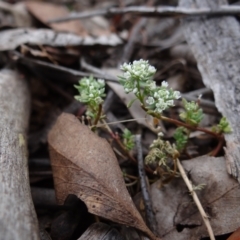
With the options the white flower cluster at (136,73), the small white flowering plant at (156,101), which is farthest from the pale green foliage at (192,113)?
the white flower cluster at (136,73)

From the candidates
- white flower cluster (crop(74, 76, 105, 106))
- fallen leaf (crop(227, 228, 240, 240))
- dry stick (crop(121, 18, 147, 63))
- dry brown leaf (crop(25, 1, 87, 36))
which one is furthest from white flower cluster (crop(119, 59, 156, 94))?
dry brown leaf (crop(25, 1, 87, 36))

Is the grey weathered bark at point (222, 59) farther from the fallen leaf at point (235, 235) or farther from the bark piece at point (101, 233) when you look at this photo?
the bark piece at point (101, 233)

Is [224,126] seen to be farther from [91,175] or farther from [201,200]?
[91,175]

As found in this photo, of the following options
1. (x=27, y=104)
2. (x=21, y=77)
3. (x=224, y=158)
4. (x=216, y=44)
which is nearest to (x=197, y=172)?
(x=224, y=158)

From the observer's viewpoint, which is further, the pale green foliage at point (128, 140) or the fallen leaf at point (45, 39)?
the fallen leaf at point (45, 39)

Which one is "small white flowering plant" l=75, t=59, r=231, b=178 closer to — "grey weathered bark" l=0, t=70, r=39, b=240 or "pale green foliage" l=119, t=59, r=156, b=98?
"pale green foliage" l=119, t=59, r=156, b=98

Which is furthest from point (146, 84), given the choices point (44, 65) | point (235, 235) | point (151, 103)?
point (44, 65)
